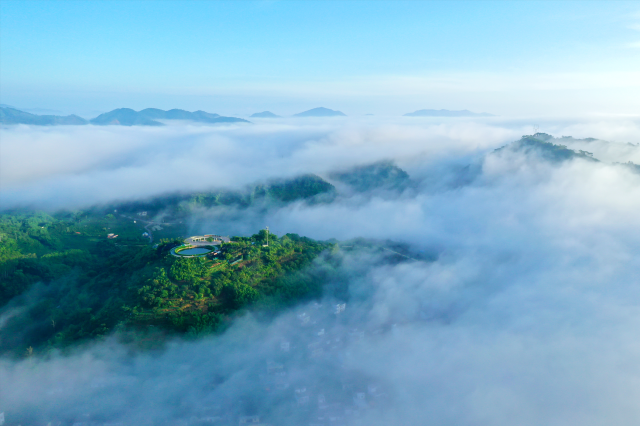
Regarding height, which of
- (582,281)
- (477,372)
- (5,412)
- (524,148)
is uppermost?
(524,148)

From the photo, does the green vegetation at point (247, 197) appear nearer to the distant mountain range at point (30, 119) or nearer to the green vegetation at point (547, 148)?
the green vegetation at point (547, 148)

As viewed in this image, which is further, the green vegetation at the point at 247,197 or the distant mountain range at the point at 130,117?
the distant mountain range at the point at 130,117

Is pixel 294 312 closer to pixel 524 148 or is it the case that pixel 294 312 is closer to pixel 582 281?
pixel 582 281

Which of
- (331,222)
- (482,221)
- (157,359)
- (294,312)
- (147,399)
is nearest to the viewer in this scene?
(147,399)

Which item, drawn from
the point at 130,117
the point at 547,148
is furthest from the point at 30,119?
the point at 547,148

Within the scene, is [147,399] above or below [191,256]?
below

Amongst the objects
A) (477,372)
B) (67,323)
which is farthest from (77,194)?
(477,372)

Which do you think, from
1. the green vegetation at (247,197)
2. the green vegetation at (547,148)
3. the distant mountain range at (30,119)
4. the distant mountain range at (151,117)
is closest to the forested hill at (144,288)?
the green vegetation at (247,197)

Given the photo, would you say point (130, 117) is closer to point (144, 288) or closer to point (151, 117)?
point (151, 117)
